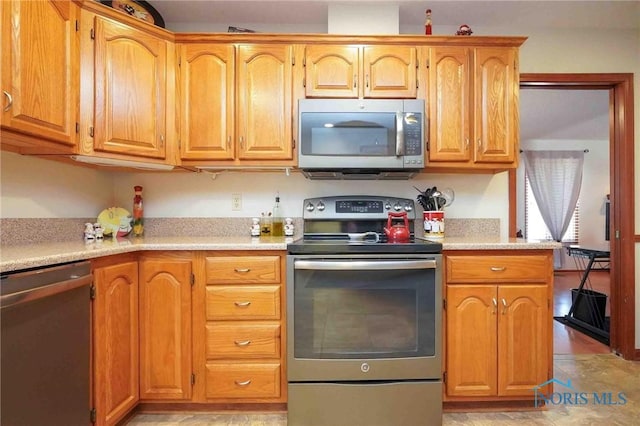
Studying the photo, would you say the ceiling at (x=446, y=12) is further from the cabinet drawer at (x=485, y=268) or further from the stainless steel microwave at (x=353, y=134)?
the cabinet drawer at (x=485, y=268)

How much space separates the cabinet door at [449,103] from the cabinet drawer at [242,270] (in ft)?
3.79

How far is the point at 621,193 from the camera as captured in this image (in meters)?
2.43

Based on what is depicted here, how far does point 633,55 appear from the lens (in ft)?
7.94

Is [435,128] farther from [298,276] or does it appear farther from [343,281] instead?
[298,276]

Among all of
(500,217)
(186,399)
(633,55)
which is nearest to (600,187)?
(633,55)

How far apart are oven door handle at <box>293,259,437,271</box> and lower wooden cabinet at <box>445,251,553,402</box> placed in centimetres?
20

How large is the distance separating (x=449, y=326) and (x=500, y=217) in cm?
103

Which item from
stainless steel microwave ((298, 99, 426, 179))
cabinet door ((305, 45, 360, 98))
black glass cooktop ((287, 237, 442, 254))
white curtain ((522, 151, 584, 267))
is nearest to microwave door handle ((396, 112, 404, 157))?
stainless steel microwave ((298, 99, 426, 179))

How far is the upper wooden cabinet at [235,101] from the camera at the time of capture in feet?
6.44

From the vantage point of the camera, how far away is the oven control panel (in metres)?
2.17

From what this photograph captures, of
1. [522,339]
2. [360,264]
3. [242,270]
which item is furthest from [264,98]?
[522,339]

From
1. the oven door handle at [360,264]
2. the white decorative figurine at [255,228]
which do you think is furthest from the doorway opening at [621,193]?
the white decorative figurine at [255,228]

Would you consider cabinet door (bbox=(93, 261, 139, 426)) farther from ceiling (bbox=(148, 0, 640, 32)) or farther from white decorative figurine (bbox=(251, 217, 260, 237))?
ceiling (bbox=(148, 0, 640, 32))

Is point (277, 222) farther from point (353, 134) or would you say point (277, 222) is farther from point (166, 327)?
point (166, 327)
